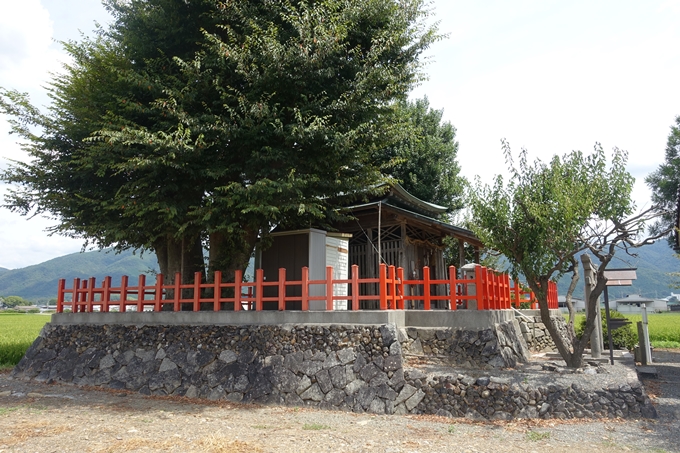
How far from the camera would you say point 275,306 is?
1343 cm

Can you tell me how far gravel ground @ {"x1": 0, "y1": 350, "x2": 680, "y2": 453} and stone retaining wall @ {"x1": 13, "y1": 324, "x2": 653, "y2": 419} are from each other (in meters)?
0.35

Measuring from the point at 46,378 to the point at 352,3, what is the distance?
44.1 feet

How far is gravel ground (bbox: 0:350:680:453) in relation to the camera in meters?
6.68

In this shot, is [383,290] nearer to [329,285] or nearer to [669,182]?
[329,285]

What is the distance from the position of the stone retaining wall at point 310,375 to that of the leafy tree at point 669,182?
39.3 feet

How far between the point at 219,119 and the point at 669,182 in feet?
57.6

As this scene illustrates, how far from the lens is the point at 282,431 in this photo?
7.56 meters

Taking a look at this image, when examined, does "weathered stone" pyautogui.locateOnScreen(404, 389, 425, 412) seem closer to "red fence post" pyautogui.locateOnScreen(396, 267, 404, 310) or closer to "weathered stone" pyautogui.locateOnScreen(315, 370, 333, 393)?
"weathered stone" pyautogui.locateOnScreen(315, 370, 333, 393)

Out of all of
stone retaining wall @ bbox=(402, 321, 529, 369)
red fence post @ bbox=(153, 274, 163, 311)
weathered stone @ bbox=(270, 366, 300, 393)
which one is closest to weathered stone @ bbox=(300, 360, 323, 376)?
weathered stone @ bbox=(270, 366, 300, 393)

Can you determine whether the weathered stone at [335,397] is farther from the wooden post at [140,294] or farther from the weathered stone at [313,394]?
the wooden post at [140,294]

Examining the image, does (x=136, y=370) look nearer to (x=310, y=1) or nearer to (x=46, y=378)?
(x=46, y=378)

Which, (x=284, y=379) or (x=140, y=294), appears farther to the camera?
(x=140, y=294)

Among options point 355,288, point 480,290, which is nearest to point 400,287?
point 355,288

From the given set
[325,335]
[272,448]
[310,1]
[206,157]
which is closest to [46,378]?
[206,157]
